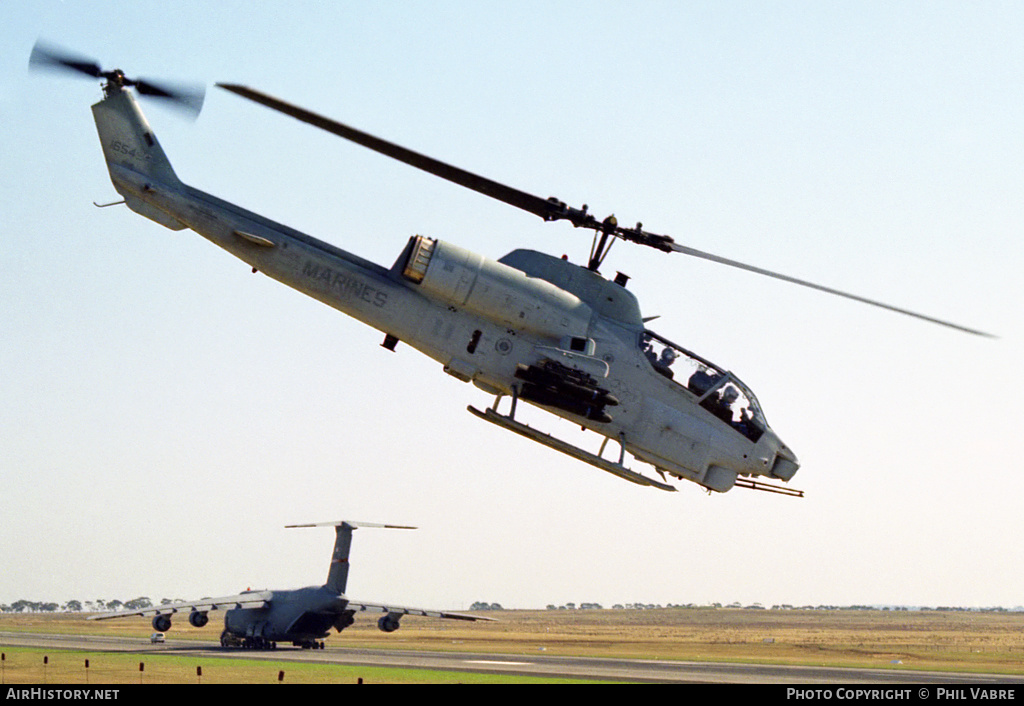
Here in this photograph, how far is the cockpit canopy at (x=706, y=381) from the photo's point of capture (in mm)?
20719

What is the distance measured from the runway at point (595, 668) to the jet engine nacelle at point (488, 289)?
18.1 m

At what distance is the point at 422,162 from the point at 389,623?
38.9m

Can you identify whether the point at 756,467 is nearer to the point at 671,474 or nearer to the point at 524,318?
the point at 671,474

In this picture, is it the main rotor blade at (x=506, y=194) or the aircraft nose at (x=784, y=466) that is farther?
the aircraft nose at (x=784, y=466)

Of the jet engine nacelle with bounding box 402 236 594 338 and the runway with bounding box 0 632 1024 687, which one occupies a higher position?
the jet engine nacelle with bounding box 402 236 594 338

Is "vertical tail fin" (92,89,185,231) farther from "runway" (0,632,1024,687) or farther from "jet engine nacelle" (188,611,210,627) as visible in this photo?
"jet engine nacelle" (188,611,210,627)

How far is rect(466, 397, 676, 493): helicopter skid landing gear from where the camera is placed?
752 inches

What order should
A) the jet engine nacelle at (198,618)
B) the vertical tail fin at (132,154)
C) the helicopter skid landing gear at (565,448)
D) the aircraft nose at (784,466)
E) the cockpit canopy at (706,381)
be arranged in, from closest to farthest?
the helicopter skid landing gear at (565,448) → the vertical tail fin at (132,154) → the cockpit canopy at (706,381) → the aircraft nose at (784,466) → the jet engine nacelle at (198,618)

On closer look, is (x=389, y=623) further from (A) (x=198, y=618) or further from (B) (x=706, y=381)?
(B) (x=706, y=381)

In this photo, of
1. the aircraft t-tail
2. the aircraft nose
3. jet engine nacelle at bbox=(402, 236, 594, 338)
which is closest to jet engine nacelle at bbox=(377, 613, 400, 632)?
the aircraft t-tail

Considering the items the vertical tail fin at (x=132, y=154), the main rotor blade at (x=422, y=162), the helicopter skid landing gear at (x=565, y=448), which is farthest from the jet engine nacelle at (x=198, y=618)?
the main rotor blade at (x=422, y=162)

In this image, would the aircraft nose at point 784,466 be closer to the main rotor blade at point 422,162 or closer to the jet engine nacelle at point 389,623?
the main rotor blade at point 422,162

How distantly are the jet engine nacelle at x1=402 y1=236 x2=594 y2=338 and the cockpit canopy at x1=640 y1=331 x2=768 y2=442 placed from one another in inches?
76.2

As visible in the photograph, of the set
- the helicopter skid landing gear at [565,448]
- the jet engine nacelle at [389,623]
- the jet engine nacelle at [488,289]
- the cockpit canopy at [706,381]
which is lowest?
the jet engine nacelle at [389,623]
